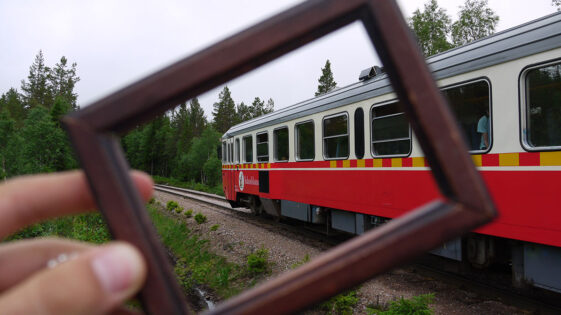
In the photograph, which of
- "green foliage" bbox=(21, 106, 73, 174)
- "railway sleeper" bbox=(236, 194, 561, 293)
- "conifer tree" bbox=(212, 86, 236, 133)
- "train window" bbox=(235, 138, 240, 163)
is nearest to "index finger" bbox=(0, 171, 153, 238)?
"railway sleeper" bbox=(236, 194, 561, 293)

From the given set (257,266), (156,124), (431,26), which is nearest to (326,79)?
(431,26)

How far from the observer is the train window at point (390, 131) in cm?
580

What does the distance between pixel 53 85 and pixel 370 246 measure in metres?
58.2

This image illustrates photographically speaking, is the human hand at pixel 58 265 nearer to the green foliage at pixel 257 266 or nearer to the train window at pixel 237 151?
the green foliage at pixel 257 266

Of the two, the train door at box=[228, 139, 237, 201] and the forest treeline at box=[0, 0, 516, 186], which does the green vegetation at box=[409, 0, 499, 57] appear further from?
the train door at box=[228, 139, 237, 201]

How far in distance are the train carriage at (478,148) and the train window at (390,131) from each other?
0.02 m

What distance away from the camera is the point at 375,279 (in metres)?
5.60

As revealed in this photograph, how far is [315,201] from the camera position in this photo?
8234mm

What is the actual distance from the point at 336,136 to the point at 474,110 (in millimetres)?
3068

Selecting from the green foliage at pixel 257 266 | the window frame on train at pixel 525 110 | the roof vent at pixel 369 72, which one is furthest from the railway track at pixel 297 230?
the window frame on train at pixel 525 110

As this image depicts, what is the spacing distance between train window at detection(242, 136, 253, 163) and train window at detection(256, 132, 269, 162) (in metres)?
0.70

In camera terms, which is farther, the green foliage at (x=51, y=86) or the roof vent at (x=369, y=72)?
the green foliage at (x=51, y=86)

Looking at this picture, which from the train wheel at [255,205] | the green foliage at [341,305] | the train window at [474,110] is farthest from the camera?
the train wheel at [255,205]

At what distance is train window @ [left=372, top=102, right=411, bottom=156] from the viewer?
19.0 ft
